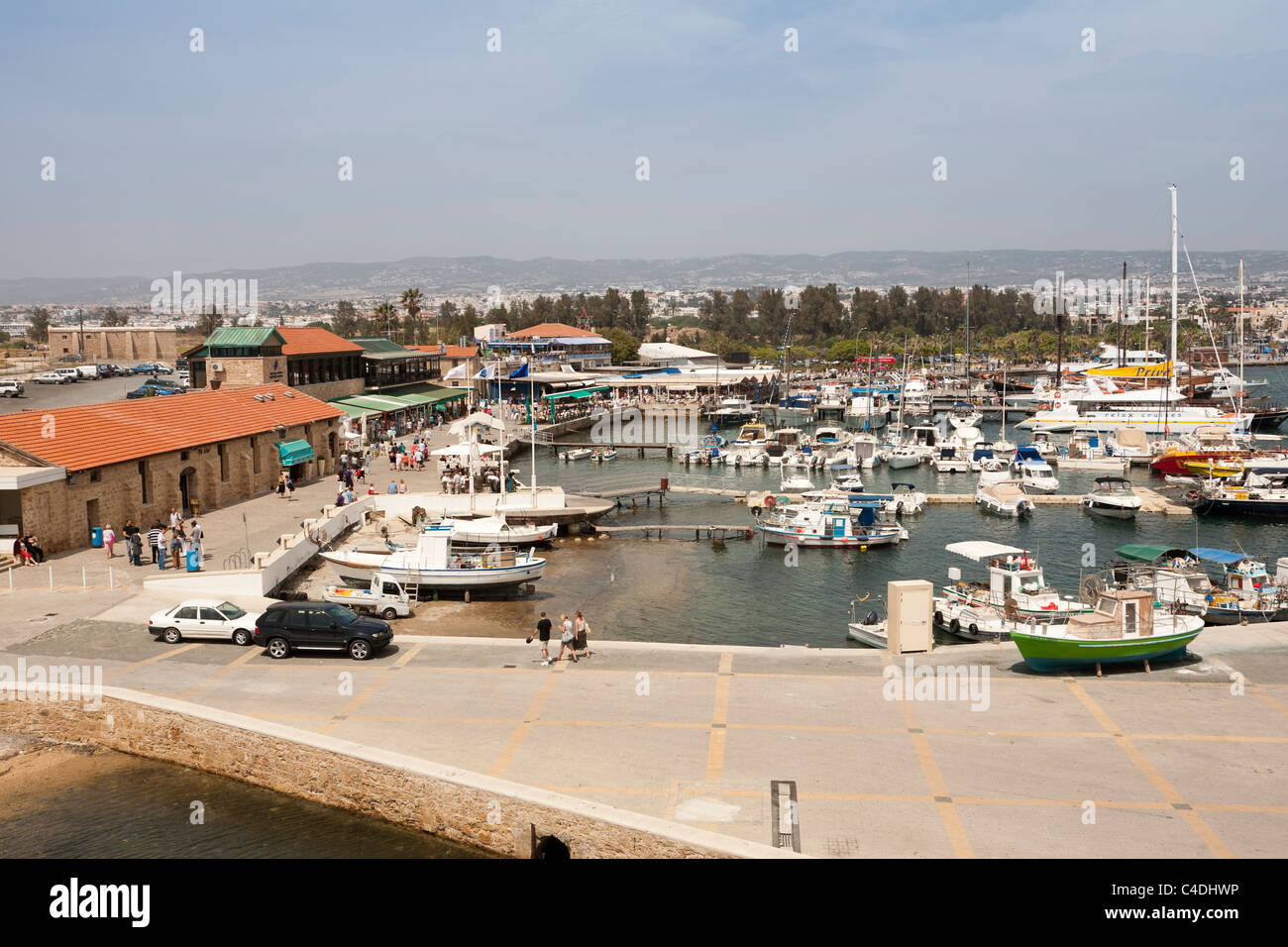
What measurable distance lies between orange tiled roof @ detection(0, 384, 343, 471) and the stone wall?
479mm

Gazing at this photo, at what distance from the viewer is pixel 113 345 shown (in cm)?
11888

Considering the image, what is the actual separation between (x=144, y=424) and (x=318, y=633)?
19963mm

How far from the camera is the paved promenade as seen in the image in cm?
1460

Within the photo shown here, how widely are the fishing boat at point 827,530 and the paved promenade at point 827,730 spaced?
64.7ft

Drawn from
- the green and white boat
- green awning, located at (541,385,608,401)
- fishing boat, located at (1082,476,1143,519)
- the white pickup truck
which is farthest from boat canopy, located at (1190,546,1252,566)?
green awning, located at (541,385,608,401)

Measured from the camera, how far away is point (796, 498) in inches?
2047

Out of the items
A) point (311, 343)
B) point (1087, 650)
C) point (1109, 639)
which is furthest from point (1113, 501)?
point (311, 343)

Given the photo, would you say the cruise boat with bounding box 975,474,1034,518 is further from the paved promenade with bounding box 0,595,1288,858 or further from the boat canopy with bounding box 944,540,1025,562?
the paved promenade with bounding box 0,595,1288,858

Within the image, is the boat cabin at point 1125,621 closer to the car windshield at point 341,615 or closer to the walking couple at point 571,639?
the walking couple at point 571,639

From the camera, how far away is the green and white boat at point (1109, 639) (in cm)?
2167

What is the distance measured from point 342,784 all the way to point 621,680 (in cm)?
634

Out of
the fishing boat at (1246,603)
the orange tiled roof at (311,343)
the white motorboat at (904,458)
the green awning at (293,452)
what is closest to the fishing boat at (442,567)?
the green awning at (293,452)
